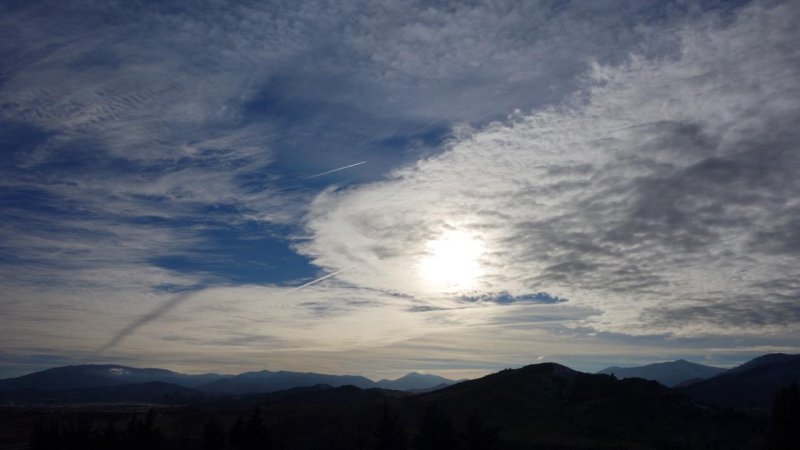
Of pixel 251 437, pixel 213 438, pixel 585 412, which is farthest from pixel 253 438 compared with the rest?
pixel 585 412

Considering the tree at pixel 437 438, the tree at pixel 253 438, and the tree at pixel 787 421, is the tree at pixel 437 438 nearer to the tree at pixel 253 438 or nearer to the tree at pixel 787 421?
the tree at pixel 253 438

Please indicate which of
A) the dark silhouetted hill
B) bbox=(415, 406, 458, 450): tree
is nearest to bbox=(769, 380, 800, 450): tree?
the dark silhouetted hill

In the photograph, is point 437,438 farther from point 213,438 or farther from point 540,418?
point 540,418

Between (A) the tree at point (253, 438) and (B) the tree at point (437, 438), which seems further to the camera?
(A) the tree at point (253, 438)

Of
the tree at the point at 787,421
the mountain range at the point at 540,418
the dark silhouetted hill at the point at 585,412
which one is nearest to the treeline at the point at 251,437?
the mountain range at the point at 540,418

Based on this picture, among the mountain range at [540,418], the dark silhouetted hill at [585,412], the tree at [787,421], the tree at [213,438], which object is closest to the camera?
the tree at [787,421]

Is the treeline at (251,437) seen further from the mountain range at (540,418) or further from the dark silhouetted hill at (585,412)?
the dark silhouetted hill at (585,412)

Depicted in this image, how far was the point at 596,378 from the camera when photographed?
451 ft

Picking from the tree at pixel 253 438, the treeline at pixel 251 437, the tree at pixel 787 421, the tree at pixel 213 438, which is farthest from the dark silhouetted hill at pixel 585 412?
the tree at pixel 213 438

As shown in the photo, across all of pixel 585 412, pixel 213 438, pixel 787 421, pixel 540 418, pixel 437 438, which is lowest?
pixel 540 418

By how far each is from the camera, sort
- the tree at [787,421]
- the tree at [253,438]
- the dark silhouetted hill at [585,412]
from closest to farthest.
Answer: the tree at [787,421]
the tree at [253,438]
the dark silhouetted hill at [585,412]

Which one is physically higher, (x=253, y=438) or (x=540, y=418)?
(x=253, y=438)

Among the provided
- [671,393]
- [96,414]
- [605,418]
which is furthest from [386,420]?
[96,414]

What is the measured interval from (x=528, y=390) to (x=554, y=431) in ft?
96.9
